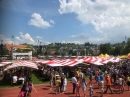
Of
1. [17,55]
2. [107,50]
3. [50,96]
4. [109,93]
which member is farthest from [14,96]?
[107,50]

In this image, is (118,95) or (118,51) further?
(118,51)

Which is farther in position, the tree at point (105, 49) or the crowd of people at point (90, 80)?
the tree at point (105, 49)

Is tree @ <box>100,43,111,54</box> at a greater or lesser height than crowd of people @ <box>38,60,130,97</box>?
greater

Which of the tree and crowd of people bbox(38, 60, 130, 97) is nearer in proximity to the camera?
crowd of people bbox(38, 60, 130, 97)

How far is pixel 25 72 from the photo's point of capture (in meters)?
20.2

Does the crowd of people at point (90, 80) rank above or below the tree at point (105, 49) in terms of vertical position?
below

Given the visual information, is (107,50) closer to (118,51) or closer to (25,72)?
(118,51)

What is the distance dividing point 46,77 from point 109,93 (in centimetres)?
921

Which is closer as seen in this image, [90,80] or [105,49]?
[90,80]

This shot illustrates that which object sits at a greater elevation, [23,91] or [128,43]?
[128,43]

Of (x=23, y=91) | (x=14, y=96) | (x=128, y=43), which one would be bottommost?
(x=14, y=96)

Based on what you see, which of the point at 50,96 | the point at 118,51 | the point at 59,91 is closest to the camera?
the point at 50,96

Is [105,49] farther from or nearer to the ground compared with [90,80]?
farther from the ground

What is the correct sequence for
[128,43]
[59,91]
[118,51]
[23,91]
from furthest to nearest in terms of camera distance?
[118,51] < [128,43] < [59,91] < [23,91]
